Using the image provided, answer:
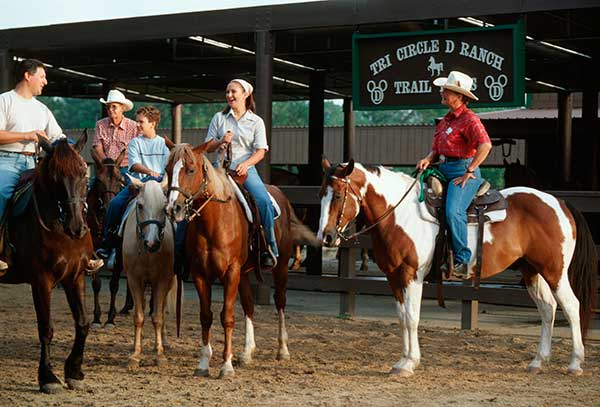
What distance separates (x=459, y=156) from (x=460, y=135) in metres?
0.17

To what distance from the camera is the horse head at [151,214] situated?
8.51 meters

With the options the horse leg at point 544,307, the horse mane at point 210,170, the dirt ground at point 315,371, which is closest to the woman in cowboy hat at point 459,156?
the horse leg at point 544,307

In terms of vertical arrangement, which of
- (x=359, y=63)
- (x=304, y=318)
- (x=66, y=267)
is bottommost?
(x=304, y=318)

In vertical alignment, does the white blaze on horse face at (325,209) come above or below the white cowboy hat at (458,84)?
below

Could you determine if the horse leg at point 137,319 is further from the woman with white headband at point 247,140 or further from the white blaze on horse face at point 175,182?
the white blaze on horse face at point 175,182

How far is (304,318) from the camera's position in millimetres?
12680

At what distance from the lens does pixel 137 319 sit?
8828 millimetres

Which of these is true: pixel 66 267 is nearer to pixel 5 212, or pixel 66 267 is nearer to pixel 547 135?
pixel 5 212

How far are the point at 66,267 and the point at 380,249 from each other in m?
2.59

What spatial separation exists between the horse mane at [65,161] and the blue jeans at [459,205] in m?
3.03

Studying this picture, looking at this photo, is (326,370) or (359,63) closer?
(326,370)

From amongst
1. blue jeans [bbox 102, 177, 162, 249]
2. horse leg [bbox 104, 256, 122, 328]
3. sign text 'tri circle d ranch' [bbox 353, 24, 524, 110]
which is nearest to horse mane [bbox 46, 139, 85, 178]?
blue jeans [bbox 102, 177, 162, 249]

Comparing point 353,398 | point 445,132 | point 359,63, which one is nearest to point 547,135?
point 359,63

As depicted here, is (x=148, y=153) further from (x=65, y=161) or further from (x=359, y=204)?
(x=65, y=161)
